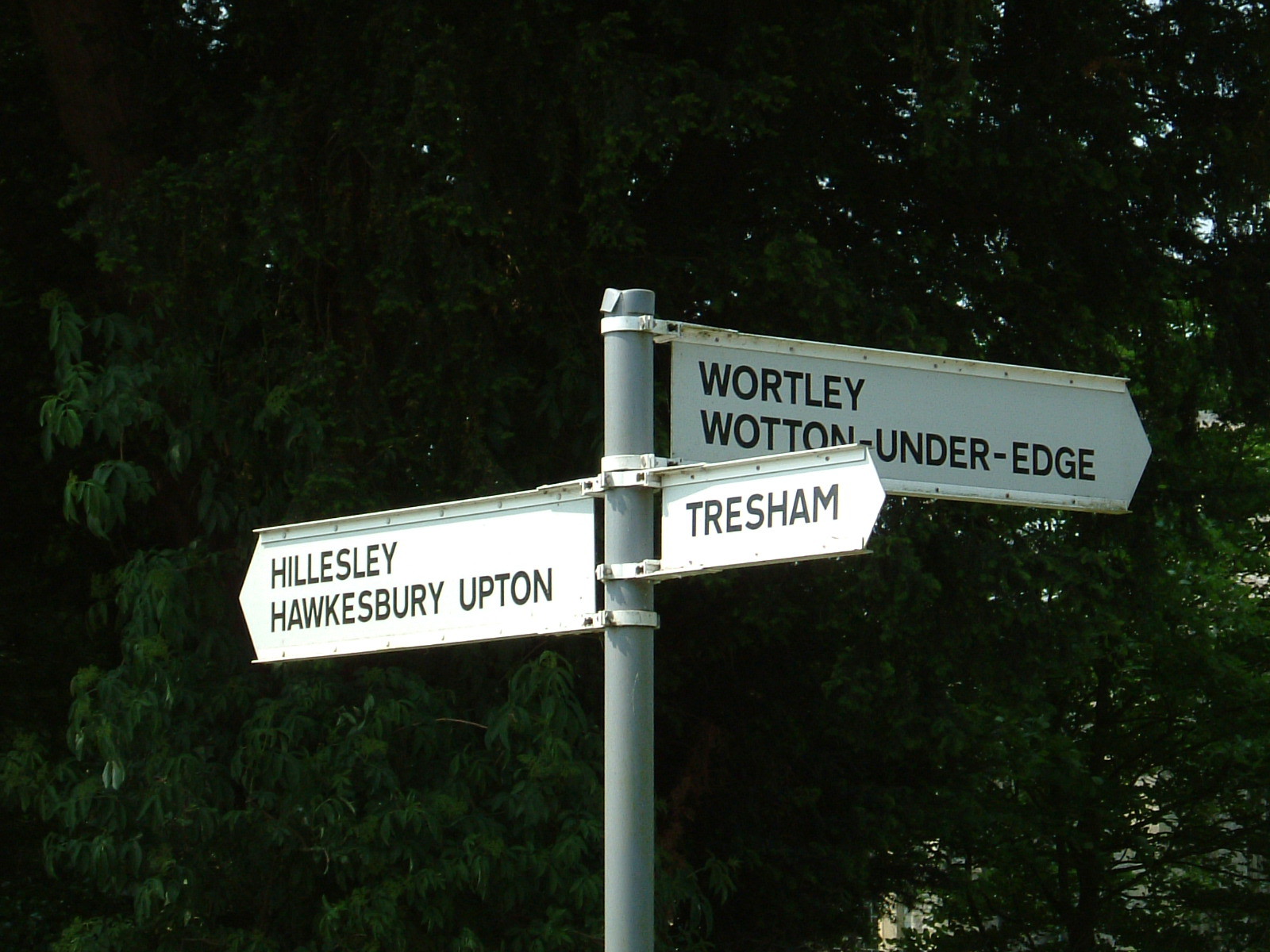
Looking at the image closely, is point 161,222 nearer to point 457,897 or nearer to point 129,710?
point 129,710

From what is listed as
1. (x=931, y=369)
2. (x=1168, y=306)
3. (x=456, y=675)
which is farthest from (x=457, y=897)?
(x=1168, y=306)

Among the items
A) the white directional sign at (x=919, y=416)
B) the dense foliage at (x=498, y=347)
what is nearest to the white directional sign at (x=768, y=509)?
the white directional sign at (x=919, y=416)

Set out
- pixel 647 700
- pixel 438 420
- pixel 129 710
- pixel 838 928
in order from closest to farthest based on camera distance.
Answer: pixel 647 700 → pixel 129 710 → pixel 438 420 → pixel 838 928

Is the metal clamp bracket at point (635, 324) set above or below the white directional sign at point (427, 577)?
above

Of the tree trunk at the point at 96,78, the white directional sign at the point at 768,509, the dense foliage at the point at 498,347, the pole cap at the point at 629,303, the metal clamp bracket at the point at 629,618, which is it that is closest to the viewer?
Answer: the white directional sign at the point at 768,509

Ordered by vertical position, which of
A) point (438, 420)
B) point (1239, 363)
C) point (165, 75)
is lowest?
point (438, 420)

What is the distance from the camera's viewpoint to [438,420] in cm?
780

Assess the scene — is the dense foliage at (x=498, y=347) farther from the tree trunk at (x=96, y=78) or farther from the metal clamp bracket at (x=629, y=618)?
the metal clamp bracket at (x=629, y=618)

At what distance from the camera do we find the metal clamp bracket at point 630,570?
3256 mm

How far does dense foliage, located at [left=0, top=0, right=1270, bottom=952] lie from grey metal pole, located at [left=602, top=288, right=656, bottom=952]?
3728 mm

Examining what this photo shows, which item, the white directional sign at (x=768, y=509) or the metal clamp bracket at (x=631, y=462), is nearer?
the white directional sign at (x=768, y=509)

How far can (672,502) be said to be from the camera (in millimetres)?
3330

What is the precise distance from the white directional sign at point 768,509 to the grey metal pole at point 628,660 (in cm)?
7

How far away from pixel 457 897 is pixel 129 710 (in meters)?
1.59
